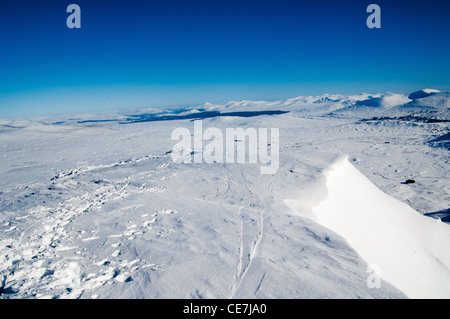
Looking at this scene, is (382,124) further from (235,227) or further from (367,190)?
(235,227)

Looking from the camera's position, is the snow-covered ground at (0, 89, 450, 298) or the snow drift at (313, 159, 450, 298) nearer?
the snow-covered ground at (0, 89, 450, 298)

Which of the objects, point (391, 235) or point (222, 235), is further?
point (391, 235)

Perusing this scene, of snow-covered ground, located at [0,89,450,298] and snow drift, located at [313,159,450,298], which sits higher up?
snow-covered ground, located at [0,89,450,298]

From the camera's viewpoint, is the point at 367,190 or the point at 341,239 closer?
the point at 341,239

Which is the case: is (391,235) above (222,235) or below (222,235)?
below

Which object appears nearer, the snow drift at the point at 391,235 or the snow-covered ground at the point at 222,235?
the snow-covered ground at the point at 222,235

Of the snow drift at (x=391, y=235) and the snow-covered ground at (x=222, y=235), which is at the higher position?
the snow-covered ground at (x=222, y=235)
